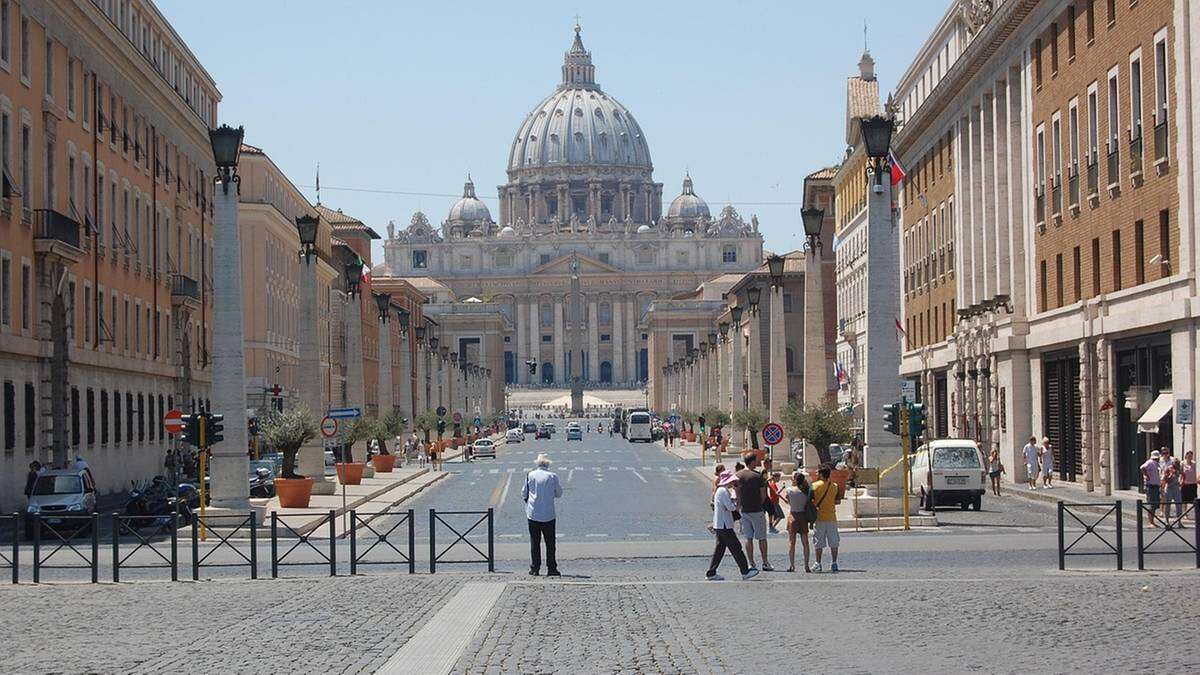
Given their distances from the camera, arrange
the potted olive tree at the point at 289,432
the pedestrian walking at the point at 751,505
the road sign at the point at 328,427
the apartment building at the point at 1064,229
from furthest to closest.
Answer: the road sign at the point at 328,427
the potted olive tree at the point at 289,432
the apartment building at the point at 1064,229
the pedestrian walking at the point at 751,505

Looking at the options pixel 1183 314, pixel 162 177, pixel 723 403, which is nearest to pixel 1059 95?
pixel 1183 314

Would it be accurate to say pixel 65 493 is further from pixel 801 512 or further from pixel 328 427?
pixel 801 512

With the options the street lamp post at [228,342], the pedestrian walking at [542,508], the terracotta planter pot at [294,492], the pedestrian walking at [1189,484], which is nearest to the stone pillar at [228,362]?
the street lamp post at [228,342]

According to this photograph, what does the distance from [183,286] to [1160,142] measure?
3620cm

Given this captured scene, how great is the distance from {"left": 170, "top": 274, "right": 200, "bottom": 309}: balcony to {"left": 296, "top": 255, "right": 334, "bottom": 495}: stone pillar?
42.1 ft

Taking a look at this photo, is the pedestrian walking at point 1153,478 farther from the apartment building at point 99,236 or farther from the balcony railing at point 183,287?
the balcony railing at point 183,287

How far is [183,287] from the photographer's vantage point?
68125 mm

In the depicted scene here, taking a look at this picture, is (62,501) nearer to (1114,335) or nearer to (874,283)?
(874,283)

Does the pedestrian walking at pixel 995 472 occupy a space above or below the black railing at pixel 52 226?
below

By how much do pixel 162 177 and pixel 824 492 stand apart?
4246cm

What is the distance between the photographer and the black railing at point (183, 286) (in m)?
67.5

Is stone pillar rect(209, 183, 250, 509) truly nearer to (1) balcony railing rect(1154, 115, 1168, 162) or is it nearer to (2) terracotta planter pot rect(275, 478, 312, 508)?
(2) terracotta planter pot rect(275, 478, 312, 508)

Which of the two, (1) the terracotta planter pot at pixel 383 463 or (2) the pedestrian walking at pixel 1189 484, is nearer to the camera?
(2) the pedestrian walking at pixel 1189 484

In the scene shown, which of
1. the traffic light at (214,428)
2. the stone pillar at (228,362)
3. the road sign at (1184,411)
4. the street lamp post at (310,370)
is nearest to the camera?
the traffic light at (214,428)
